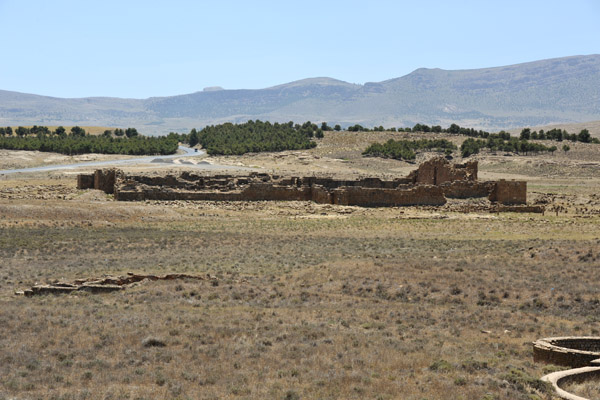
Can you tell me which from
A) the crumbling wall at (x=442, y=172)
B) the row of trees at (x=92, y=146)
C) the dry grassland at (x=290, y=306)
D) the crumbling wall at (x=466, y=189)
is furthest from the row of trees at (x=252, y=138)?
the dry grassland at (x=290, y=306)

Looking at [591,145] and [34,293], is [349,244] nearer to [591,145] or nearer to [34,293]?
[34,293]

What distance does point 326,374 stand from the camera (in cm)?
1317

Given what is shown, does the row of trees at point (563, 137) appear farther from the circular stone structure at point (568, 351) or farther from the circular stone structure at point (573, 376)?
the circular stone structure at point (573, 376)

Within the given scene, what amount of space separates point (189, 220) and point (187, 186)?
29.5 ft

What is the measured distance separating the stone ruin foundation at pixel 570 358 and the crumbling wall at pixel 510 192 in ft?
111

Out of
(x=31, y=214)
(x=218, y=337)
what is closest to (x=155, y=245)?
(x=31, y=214)

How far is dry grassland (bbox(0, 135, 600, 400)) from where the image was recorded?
42.3ft

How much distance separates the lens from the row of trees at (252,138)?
4343 inches

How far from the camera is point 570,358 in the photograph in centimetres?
1434

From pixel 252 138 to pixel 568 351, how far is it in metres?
110

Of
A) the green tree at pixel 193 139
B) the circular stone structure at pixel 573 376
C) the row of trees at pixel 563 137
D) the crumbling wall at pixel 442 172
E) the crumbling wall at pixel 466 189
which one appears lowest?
the circular stone structure at pixel 573 376

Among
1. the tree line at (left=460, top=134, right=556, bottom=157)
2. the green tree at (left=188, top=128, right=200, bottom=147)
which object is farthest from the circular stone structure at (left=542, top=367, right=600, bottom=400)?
the green tree at (left=188, top=128, right=200, bottom=147)

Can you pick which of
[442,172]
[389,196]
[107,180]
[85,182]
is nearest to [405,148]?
[442,172]

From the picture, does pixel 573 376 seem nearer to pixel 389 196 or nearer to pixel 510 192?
pixel 389 196
